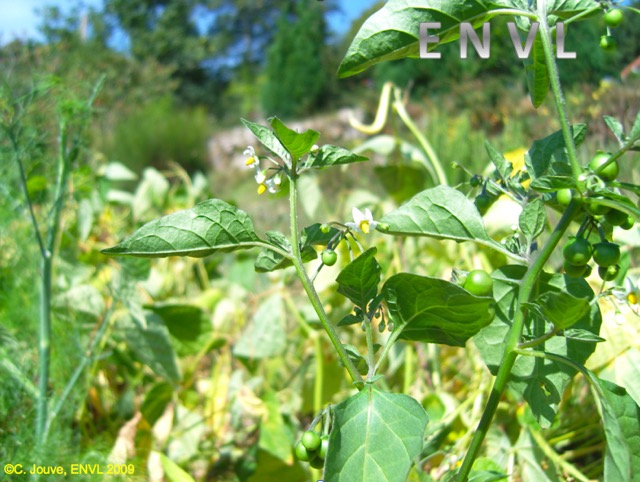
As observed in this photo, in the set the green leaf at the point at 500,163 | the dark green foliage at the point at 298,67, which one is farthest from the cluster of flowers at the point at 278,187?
the dark green foliage at the point at 298,67

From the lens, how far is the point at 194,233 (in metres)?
0.35

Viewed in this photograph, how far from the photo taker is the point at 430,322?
0.36 metres

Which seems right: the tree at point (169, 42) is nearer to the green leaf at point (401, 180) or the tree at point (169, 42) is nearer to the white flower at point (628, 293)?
Answer: the green leaf at point (401, 180)

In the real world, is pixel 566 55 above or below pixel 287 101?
below

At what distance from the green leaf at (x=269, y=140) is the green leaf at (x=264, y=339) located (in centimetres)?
52

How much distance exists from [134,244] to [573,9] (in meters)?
0.30

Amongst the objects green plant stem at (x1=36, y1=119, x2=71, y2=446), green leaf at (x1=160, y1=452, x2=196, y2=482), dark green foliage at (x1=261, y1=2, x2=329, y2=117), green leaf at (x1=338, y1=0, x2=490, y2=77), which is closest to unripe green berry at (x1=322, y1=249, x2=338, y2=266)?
green leaf at (x1=338, y1=0, x2=490, y2=77)

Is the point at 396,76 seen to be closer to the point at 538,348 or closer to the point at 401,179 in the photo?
the point at 401,179

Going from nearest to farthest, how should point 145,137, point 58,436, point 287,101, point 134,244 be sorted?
point 134,244, point 58,436, point 145,137, point 287,101

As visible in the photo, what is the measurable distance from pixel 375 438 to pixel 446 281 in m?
0.09

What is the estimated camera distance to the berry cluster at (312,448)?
334 mm

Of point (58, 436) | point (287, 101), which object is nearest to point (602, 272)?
point (58, 436)

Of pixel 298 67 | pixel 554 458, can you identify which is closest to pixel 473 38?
pixel 554 458

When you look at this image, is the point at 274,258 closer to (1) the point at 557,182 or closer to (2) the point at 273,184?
(2) the point at 273,184
